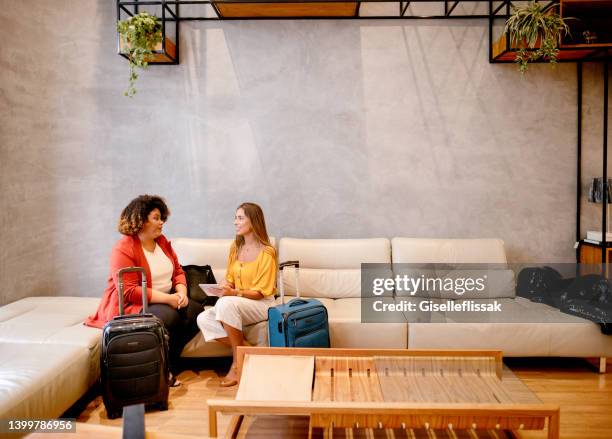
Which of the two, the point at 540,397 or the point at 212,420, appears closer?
the point at 212,420

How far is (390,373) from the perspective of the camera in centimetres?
218

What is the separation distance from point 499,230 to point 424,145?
0.95 m

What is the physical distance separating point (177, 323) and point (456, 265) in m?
2.06

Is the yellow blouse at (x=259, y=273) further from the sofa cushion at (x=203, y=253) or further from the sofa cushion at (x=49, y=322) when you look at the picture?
the sofa cushion at (x=49, y=322)

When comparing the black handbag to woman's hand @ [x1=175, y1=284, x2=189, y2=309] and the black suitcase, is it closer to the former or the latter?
woman's hand @ [x1=175, y1=284, x2=189, y2=309]

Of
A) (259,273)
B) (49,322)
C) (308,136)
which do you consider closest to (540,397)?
(259,273)

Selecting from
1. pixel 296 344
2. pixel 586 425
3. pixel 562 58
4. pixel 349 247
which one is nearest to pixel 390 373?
pixel 296 344

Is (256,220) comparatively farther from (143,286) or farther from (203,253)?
(143,286)

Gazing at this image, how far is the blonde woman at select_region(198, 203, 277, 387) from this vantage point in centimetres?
280

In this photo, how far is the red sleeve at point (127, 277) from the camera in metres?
2.66

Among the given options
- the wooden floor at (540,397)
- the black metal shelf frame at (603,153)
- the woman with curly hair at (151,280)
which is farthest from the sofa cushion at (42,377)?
the black metal shelf frame at (603,153)

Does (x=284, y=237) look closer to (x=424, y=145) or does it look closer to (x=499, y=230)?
(x=424, y=145)

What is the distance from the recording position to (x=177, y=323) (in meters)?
2.82

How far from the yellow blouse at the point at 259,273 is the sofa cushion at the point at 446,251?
3.46ft
